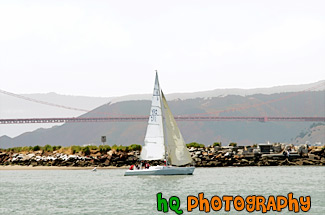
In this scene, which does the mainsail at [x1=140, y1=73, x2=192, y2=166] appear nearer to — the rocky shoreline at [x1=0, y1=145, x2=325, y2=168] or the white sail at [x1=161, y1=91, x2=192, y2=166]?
the white sail at [x1=161, y1=91, x2=192, y2=166]

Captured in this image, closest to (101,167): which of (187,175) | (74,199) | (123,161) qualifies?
(123,161)

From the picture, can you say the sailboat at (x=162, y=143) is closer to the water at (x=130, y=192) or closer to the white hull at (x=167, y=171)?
the white hull at (x=167, y=171)

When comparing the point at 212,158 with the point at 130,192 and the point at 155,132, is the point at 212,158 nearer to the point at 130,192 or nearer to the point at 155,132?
the point at 155,132

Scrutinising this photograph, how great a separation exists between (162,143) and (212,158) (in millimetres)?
22388

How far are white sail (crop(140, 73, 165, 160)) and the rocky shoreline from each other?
17.6m

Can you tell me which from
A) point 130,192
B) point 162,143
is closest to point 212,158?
point 162,143

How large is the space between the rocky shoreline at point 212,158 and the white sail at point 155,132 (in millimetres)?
17617

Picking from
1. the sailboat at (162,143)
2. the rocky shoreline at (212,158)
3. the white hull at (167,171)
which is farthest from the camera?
the rocky shoreline at (212,158)

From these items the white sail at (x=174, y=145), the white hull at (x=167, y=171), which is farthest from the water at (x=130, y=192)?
the white sail at (x=174, y=145)

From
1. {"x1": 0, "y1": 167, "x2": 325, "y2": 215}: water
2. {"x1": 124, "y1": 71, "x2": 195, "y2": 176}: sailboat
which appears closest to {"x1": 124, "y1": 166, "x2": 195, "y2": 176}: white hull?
{"x1": 124, "y1": 71, "x2": 195, "y2": 176}: sailboat

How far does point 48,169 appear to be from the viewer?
68500mm

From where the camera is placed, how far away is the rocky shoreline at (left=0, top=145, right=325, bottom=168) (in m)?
→ 67.9

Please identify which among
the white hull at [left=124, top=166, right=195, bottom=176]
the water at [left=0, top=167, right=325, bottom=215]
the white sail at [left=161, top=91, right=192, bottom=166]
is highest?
the white sail at [left=161, top=91, right=192, bottom=166]

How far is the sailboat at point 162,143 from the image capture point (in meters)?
46.9
